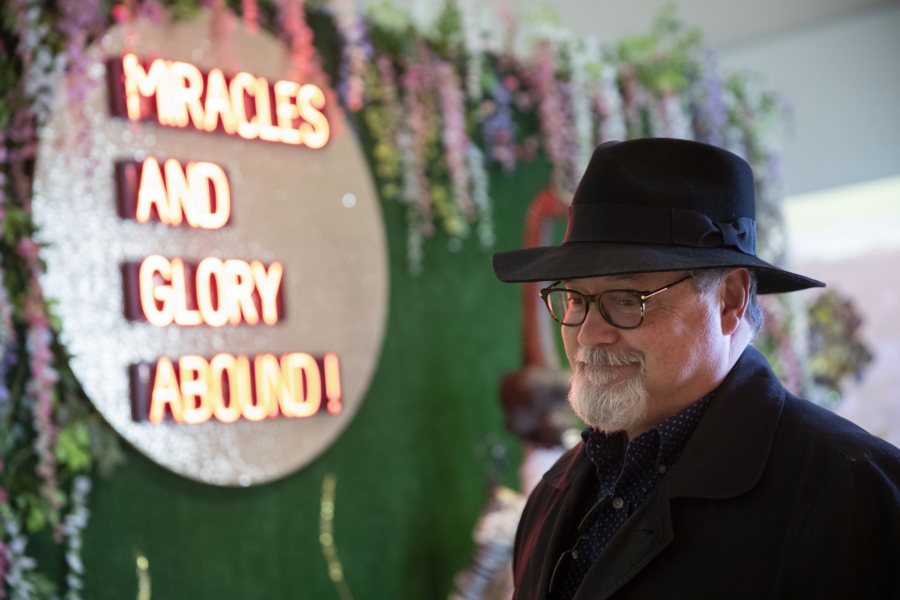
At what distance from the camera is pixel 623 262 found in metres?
1.75

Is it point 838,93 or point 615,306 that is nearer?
point 615,306

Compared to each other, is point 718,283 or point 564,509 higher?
A: point 718,283

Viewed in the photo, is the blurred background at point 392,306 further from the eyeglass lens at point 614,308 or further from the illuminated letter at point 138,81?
the eyeglass lens at point 614,308

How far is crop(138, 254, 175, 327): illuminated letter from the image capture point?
12.5 ft

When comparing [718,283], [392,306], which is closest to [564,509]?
[718,283]

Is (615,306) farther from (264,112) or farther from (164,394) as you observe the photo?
(264,112)

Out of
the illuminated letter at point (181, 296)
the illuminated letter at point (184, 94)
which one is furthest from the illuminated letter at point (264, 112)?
the illuminated letter at point (181, 296)

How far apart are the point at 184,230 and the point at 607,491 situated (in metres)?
2.50

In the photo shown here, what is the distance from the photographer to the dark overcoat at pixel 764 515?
1.51 m

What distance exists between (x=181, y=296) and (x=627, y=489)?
2.47 metres

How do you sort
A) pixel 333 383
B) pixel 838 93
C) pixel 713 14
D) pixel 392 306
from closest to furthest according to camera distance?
pixel 333 383
pixel 392 306
pixel 713 14
pixel 838 93

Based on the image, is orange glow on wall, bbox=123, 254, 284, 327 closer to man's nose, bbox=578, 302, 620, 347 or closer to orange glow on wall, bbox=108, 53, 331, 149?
orange glow on wall, bbox=108, 53, 331, 149

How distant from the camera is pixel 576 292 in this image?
1874 millimetres

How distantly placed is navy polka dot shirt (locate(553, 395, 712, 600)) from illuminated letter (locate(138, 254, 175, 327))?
234 cm
